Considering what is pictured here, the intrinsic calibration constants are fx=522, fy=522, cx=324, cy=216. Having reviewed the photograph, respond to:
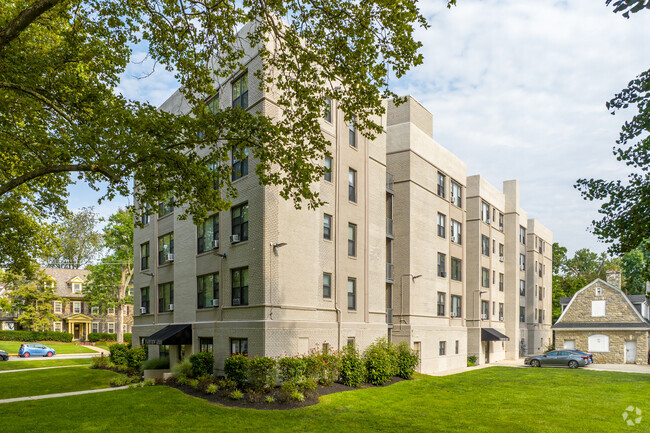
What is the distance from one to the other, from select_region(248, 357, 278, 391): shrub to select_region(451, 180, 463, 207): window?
22.8 m

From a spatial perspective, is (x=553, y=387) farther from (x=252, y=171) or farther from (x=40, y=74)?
(x=40, y=74)

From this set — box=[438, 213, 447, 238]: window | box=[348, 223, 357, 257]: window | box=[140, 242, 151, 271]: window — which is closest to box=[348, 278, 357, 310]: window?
box=[348, 223, 357, 257]: window

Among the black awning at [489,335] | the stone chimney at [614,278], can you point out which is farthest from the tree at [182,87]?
the stone chimney at [614,278]

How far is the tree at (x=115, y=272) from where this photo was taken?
180ft

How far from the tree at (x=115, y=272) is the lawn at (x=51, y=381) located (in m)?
24.4

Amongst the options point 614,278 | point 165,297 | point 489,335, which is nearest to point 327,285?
point 165,297

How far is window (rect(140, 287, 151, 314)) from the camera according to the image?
33.4 meters

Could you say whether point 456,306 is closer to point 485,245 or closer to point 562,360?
point 485,245

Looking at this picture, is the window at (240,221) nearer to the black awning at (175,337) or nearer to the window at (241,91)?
the window at (241,91)

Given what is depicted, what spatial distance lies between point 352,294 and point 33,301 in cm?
5164

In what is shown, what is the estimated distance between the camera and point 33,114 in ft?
59.9

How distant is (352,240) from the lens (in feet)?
89.5

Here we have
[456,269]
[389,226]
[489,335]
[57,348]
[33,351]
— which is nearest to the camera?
[389,226]

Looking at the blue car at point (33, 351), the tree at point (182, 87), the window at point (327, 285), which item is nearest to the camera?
the tree at point (182, 87)
